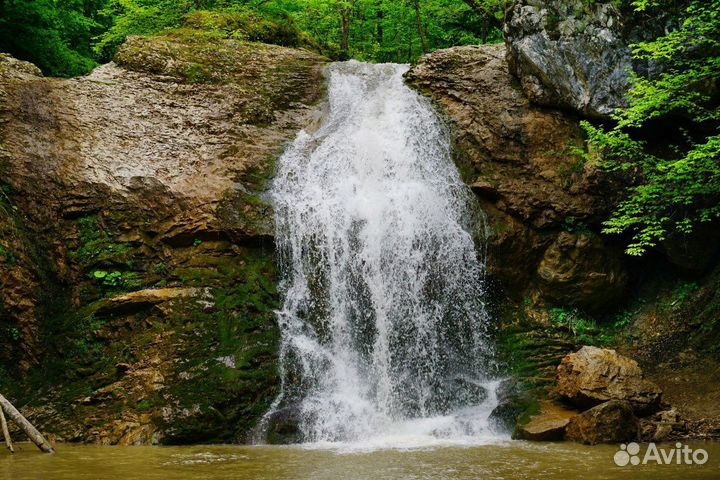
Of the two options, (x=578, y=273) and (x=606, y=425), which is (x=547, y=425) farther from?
(x=578, y=273)

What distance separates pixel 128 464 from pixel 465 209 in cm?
743

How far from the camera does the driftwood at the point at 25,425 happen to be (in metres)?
7.04

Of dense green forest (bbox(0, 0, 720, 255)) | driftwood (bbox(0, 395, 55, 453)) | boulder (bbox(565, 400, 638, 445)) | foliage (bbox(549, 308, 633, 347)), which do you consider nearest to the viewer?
driftwood (bbox(0, 395, 55, 453))

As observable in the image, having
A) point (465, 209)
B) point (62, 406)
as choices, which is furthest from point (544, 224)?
point (62, 406)

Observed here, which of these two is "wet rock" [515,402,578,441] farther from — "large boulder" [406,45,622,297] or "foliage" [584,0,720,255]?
"large boulder" [406,45,622,297]

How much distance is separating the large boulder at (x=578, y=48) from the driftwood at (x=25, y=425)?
10.4m

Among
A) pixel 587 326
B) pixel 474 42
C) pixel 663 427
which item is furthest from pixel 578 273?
pixel 474 42

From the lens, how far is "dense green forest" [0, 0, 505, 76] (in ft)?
51.0

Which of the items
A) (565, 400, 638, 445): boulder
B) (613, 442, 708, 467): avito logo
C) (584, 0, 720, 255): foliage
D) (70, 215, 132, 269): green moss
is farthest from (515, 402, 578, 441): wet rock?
(70, 215, 132, 269): green moss

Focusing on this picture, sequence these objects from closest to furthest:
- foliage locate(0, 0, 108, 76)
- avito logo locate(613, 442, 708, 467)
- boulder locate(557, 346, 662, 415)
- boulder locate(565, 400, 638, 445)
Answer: avito logo locate(613, 442, 708, 467) → boulder locate(565, 400, 638, 445) → boulder locate(557, 346, 662, 415) → foliage locate(0, 0, 108, 76)

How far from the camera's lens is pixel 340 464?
6.66 meters

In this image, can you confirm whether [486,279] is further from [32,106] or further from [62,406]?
[32,106]

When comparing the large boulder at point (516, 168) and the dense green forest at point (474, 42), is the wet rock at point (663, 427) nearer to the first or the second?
the dense green forest at point (474, 42)

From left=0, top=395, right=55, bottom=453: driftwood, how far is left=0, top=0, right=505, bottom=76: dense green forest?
11.1m
